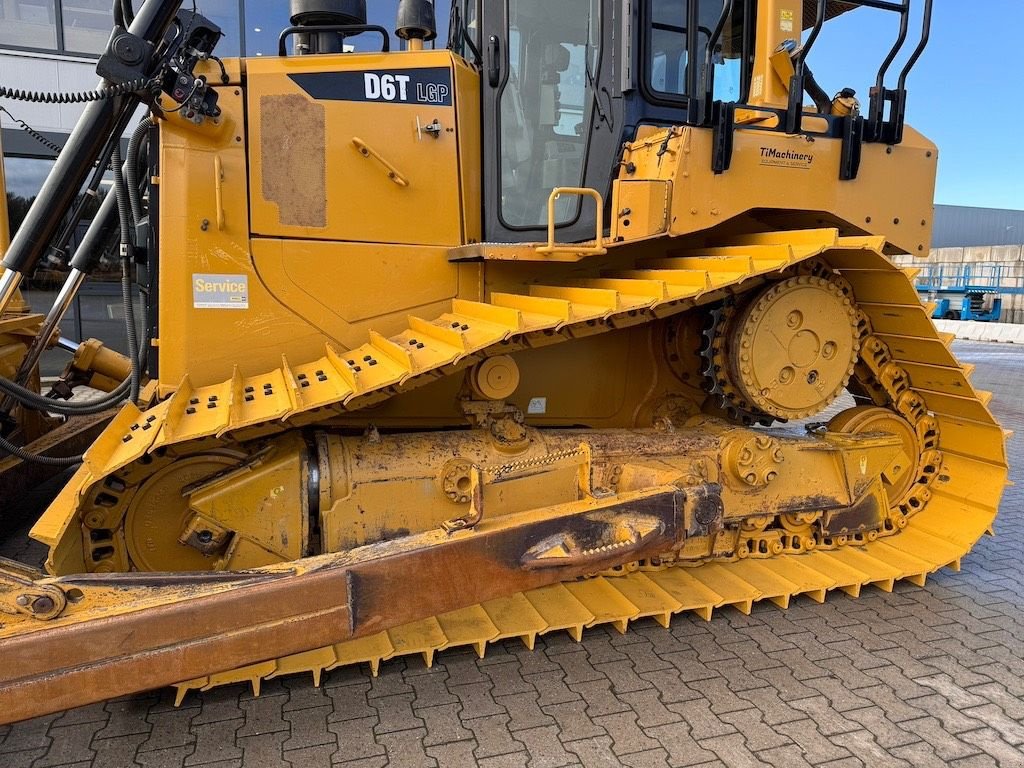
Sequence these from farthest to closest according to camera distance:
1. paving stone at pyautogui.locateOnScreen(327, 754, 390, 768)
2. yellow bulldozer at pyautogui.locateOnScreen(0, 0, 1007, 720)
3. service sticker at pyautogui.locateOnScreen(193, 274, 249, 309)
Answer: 1. service sticker at pyautogui.locateOnScreen(193, 274, 249, 309)
2. yellow bulldozer at pyautogui.locateOnScreen(0, 0, 1007, 720)
3. paving stone at pyautogui.locateOnScreen(327, 754, 390, 768)

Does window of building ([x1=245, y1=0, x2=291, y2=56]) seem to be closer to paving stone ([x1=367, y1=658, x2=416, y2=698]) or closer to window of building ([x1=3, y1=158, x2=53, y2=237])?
window of building ([x1=3, y1=158, x2=53, y2=237])

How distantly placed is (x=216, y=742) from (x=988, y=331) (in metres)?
21.7

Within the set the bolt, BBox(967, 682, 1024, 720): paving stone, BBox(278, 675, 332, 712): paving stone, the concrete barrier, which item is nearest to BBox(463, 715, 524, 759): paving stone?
BBox(278, 675, 332, 712): paving stone

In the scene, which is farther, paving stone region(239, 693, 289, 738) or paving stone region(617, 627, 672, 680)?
paving stone region(617, 627, 672, 680)

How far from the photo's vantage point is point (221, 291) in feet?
10.7

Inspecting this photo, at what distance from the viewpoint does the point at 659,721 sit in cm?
279

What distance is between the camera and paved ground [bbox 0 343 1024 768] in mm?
2605

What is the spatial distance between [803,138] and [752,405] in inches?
49.8

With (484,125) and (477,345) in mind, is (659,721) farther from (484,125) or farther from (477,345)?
(484,125)

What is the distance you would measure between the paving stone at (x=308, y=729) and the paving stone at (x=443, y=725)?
0.33 metres

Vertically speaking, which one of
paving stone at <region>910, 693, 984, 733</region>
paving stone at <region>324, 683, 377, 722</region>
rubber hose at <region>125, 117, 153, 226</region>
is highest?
rubber hose at <region>125, 117, 153, 226</region>

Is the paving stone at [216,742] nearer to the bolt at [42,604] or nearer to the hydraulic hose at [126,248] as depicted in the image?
the bolt at [42,604]

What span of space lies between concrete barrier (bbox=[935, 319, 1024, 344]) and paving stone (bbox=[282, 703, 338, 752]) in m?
19.3

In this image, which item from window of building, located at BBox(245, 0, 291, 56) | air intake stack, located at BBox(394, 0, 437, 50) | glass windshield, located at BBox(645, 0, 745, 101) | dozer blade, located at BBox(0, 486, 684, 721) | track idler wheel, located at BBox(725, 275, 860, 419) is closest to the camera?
dozer blade, located at BBox(0, 486, 684, 721)
